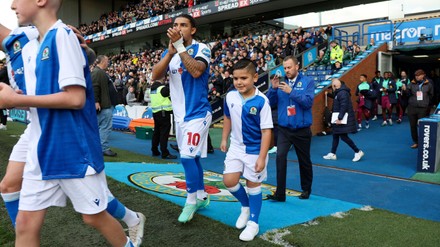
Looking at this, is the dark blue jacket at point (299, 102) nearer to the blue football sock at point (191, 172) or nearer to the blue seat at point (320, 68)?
the blue football sock at point (191, 172)

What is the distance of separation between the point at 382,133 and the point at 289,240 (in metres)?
9.33

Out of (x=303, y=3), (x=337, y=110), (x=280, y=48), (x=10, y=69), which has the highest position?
(x=303, y=3)

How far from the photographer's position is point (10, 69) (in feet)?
8.65

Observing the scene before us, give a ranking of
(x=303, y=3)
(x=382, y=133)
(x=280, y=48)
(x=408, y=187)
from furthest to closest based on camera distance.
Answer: (x=303, y=3)
(x=280, y=48)
(x=382, y=133)
(x=408, y=187)

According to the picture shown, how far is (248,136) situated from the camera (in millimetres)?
3533

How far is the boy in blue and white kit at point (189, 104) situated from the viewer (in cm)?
368

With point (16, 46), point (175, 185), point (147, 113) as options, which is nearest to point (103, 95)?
point (175, 185)

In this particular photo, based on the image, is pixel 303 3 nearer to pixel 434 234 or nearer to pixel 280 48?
pixel 280 48

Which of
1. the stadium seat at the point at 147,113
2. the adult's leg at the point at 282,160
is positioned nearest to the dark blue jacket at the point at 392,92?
the stadium seat at the point at 147,113

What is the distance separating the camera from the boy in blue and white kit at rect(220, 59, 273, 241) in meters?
3.48

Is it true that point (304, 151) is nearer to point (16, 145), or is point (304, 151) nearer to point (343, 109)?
point (16, 145)

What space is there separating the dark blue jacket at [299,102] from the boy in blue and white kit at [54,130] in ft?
10.4

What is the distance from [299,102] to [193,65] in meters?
1.84

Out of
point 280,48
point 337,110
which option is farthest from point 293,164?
point 280,48
